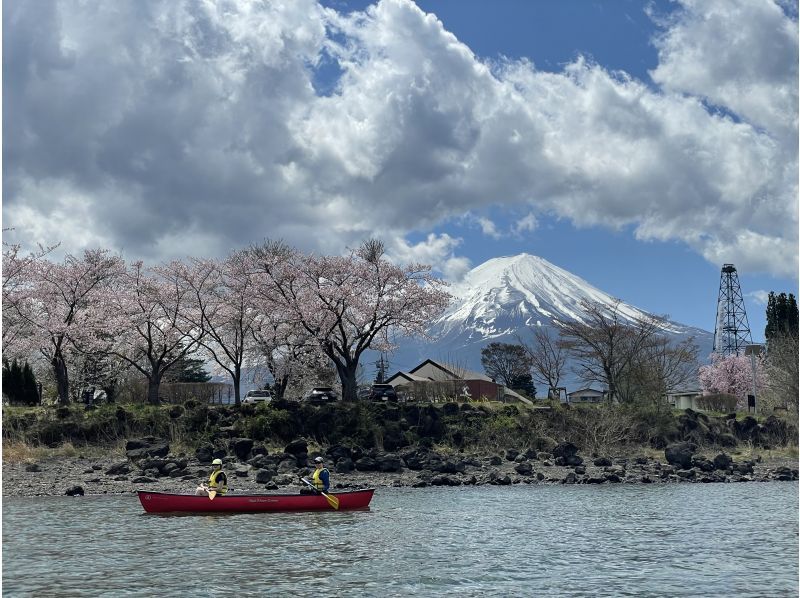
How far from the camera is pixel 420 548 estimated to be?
942 inches

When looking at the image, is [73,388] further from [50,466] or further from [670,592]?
[670,592]

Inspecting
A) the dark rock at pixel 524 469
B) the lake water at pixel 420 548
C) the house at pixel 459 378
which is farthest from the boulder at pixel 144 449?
the house at pixel 459 378

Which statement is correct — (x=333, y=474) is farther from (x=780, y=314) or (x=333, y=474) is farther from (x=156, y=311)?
(x=780, y=314)

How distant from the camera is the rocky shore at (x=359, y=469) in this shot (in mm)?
37875

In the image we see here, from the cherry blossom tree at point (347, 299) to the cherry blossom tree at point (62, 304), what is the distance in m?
11.6

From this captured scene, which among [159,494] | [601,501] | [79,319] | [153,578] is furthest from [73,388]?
[153,578]

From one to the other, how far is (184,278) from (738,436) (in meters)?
40.6

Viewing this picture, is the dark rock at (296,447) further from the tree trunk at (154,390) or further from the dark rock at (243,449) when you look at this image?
the tree trunk at (154,390)

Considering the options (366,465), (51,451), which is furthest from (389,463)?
(51,451)

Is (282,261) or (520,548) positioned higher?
(282,261)

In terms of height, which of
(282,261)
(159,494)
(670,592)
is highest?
(282,261)

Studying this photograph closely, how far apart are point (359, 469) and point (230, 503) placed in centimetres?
1593

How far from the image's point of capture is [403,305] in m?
59.1

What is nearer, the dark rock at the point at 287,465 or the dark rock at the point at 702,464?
the dark rock at the point at 287,465
